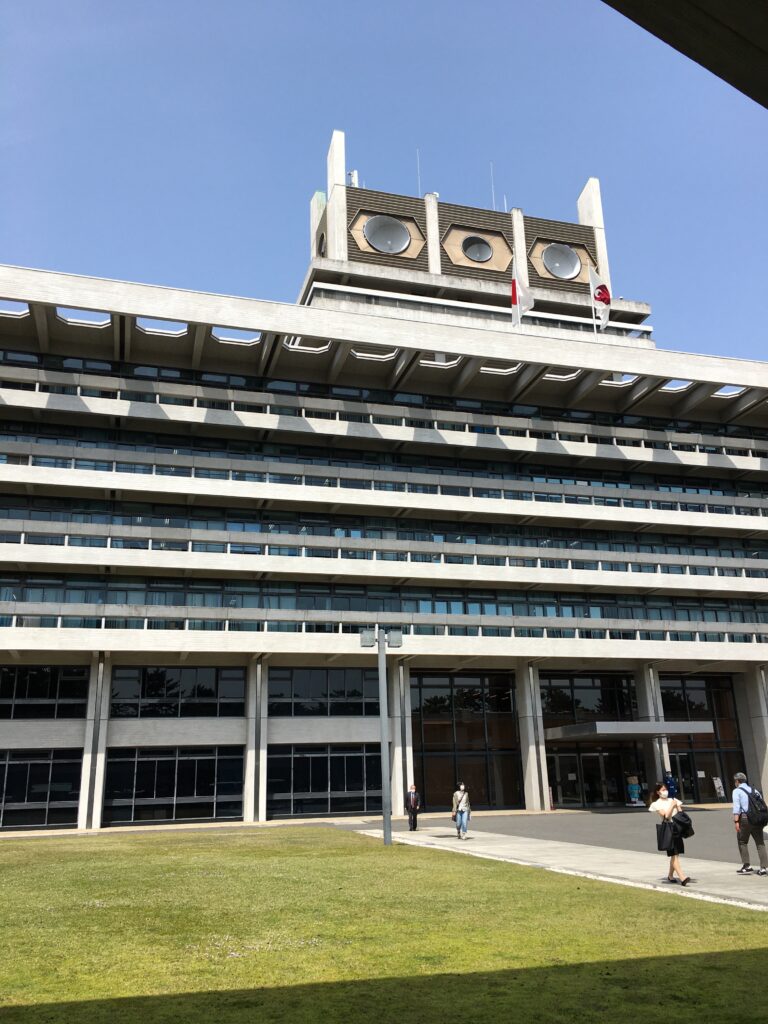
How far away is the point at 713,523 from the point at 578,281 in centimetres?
2554

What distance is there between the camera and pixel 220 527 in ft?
151

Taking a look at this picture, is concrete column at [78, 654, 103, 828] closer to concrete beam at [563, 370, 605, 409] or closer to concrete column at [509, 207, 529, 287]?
concrete beam at [563, 370, 605, 409]

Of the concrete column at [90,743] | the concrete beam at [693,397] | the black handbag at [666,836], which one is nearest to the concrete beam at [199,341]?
the concrete column at [90,743]

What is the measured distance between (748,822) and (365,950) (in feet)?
32.9

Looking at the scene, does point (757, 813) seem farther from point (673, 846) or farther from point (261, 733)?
point (261, 733)

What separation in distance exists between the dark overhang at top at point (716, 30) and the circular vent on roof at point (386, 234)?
60697 mm

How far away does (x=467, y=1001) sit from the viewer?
7648 mm

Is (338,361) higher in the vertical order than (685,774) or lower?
higher

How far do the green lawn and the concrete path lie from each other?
3.15 ft

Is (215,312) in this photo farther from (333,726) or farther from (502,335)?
(333,726)

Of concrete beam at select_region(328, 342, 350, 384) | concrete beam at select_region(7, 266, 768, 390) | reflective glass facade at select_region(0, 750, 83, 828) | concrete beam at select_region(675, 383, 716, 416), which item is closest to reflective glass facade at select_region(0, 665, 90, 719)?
reflective glass facade at select_region(0, 750, 83, 828)

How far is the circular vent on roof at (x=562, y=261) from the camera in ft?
227

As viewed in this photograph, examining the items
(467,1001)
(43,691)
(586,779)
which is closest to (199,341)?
(43,691)

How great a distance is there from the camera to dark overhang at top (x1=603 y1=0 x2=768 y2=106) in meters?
5.36
